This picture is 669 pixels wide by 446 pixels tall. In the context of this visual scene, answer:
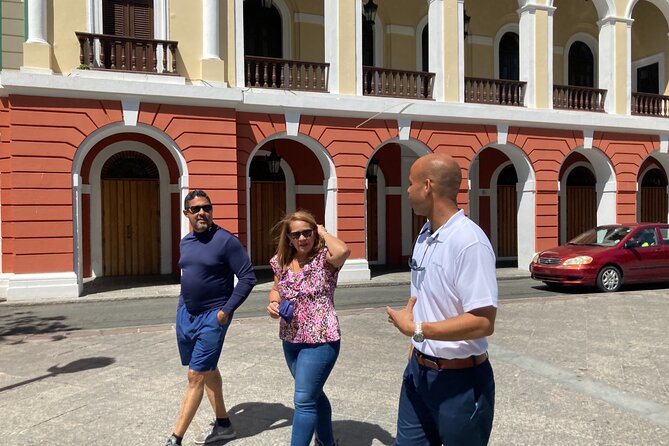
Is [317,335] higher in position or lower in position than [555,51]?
lower

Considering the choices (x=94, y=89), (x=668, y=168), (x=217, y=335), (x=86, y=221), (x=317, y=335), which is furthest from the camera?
(x=668, y=168)

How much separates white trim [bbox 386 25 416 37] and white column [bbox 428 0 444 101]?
73.2 inches

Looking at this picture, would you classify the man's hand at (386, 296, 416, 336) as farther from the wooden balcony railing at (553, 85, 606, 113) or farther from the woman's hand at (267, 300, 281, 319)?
the wooden balcony railing at (553, 85, 606, 113)

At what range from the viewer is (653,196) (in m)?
20.7

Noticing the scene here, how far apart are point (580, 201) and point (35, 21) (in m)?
17.7

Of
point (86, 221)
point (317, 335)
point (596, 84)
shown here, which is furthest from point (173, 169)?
point (596, 84)

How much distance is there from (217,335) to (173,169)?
11.6m

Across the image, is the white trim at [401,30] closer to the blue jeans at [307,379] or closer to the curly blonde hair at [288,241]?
the curly blonde hair at [288,241]

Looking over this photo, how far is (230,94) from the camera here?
1224 cm

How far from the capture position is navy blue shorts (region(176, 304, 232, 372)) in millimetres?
3701

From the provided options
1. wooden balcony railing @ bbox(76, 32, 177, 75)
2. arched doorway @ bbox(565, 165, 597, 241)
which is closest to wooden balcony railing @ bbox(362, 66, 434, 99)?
wooden balcony railing @ bbox(76, 32, 177, 75)

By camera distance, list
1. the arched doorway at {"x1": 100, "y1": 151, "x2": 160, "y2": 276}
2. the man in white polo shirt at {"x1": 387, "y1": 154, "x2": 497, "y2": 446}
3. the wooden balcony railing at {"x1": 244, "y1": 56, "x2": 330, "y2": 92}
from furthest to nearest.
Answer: the arched doorway at {"x1": 100, "y1": 151, "x2": 160, "y2": 276}
the wooden balcony railing at {"x1": 244, "y1": 56, "x2": 330, "y2": 92}
the man in white polo shirt at {"x1": 387, "y1": 154, "x2": 497, "y2": 446}

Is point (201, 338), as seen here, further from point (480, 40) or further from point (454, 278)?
point (480, 40)

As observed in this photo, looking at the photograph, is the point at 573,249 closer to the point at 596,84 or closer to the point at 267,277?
the point at 267,277
